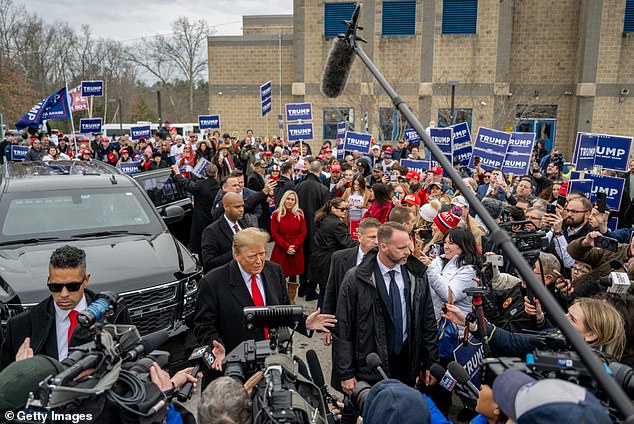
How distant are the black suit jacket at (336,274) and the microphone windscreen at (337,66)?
82.5 inches

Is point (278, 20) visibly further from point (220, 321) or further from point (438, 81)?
point (220, 321)

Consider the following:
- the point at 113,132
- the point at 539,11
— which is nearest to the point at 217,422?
the point at 539,11

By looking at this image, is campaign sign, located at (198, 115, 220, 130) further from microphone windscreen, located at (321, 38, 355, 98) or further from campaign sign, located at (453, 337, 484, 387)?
microphone windscreen, located at (321, 38, 355, 98)

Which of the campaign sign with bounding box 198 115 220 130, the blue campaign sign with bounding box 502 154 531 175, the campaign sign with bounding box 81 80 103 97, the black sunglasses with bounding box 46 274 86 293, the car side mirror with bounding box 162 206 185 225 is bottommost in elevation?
the car side mirror with bounding box 162 206 185 225

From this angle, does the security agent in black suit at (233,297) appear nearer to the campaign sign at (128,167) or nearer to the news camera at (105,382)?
the news camera at (105,382)

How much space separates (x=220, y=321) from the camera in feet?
12.9

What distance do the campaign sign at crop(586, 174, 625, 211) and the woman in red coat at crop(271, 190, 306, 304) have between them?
4.41 metres

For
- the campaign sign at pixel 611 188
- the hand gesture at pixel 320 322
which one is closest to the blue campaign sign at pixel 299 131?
the campaign sign at pixel 611 188

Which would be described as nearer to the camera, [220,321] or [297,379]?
[297,379]

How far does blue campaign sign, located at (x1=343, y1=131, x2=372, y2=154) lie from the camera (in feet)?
44.5

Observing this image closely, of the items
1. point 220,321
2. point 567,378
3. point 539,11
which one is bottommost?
point 220,321

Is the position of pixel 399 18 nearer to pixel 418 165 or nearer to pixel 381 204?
pixel 418 165

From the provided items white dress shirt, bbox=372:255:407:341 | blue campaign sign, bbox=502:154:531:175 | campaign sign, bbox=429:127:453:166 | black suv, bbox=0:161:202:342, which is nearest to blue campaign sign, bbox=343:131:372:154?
campaign sign, bbox=429:127:453:166

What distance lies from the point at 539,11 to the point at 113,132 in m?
28.1
